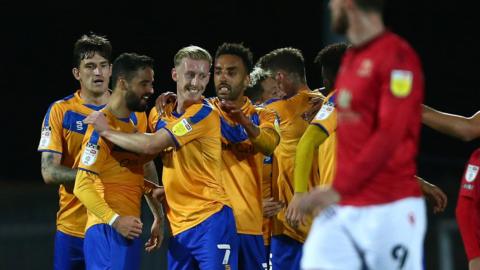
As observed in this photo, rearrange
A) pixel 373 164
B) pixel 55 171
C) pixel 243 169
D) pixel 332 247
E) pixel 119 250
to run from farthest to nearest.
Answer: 1. pixel 55 171
2. pixel 243 169
3. pixel 119 250
4. pixel 332 247
5. pixel 373 164

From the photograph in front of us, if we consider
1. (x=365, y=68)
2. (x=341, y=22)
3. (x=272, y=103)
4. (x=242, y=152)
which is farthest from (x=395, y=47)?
(x=272, y=103)

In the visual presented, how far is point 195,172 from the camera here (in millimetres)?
6129

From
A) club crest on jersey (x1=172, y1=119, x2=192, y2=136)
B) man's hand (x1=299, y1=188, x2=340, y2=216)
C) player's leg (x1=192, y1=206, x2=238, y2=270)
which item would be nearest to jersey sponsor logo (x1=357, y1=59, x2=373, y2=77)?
man's hand (x1=299, y1=188, x2=340, y2=216)

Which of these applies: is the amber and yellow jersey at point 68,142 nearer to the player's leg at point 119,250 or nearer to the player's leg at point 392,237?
the player's leg at point 119,250

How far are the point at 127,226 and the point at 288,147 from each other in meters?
1.75

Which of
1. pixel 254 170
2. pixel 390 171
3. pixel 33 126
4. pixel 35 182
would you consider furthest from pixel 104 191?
pixel 33 126

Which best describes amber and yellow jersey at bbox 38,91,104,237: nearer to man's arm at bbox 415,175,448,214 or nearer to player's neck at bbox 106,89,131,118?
player's neck at bbox 106,89,131,118

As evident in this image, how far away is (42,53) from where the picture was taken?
49.7ft

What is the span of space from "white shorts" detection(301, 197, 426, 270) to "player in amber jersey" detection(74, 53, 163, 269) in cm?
215

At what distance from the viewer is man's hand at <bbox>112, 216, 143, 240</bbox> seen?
19.4 ft

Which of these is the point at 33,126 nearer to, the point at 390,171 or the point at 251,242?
the point at 251,242

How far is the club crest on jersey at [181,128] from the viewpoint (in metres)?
5.96

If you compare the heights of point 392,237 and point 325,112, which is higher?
point 325,112

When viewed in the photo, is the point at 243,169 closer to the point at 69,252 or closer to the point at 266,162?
the point at 266,162
